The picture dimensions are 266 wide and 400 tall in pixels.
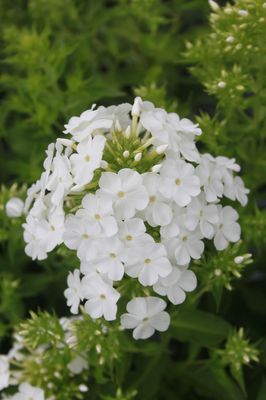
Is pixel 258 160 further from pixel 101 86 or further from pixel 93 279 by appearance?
pixel 93 279

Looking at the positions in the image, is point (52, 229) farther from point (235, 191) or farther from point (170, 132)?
point (235, 191)

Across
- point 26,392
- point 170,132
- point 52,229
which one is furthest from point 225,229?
point 26,392

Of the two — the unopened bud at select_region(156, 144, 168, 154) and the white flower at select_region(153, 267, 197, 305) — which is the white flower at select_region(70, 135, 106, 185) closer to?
the unopened bud at select_region(156, 144, 168, 154)

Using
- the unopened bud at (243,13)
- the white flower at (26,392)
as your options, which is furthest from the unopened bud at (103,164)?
the white flower at (26,392)

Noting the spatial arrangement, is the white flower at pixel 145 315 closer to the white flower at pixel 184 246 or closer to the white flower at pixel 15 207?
the white flower at pixel 184 246

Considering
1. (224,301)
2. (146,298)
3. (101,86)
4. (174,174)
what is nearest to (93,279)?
(146,298)
